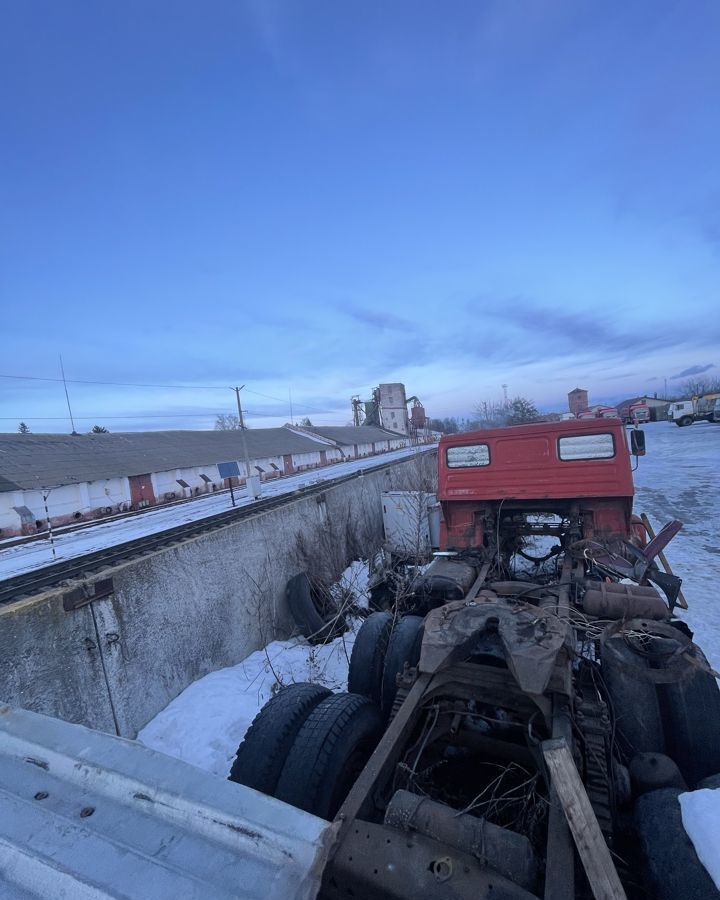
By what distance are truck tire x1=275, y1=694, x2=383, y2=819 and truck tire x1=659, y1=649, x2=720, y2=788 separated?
2.34 meters

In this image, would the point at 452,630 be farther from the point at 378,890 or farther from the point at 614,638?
the point at 378,890

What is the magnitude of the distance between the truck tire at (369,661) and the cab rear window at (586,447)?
3.63m

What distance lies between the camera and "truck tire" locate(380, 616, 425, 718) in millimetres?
4160

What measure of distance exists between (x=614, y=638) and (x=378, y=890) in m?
2.75

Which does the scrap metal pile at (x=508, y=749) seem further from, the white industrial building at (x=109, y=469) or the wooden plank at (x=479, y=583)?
the white industrial building at (x=109, y=469)

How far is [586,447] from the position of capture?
6262mm

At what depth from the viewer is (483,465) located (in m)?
6.79

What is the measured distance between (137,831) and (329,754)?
1.82m

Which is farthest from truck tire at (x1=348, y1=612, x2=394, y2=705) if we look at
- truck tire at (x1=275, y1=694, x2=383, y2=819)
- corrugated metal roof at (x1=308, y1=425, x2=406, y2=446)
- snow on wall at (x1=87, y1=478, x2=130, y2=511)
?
corrugated metal roof at (x1=308, y1=425, x2=406, y2=446)

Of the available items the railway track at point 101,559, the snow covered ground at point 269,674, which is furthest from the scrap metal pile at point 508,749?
the railway track at point 101,559

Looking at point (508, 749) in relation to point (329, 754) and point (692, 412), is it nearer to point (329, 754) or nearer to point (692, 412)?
point (329, 754)

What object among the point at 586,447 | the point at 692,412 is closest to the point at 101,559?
the point at 586,447

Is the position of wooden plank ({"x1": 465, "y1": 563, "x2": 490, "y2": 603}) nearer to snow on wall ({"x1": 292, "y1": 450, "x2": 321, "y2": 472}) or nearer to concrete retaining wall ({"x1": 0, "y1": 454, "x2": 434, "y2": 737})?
concrete retaining wall ({"x1": 0, "y1": 454, "x2": 434, "y2": 737})

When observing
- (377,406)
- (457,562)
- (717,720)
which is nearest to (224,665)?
(457,562)
